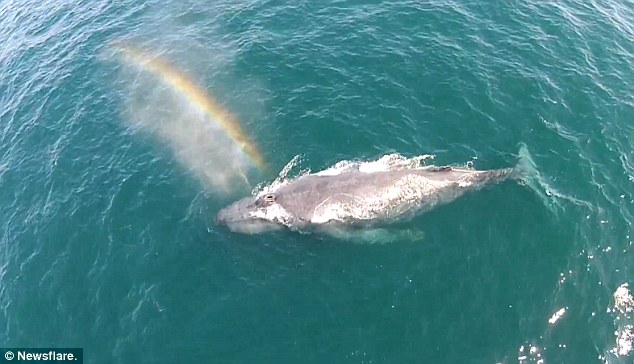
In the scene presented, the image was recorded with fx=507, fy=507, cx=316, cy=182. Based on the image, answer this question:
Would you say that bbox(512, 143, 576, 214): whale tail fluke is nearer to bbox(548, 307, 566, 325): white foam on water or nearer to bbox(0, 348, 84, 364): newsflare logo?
bbox(548, 307, 566, 325): white foam on water

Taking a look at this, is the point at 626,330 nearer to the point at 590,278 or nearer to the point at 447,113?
the point at 590,278

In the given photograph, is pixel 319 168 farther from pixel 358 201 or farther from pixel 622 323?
pixel 622 323

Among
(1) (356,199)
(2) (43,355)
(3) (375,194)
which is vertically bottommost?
(2) (43,355)

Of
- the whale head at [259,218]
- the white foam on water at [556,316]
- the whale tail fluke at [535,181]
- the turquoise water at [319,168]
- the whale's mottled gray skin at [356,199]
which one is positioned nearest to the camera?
the white foam on water at [556,316]

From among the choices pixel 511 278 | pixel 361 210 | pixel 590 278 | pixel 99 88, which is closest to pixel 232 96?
pixel 99 88

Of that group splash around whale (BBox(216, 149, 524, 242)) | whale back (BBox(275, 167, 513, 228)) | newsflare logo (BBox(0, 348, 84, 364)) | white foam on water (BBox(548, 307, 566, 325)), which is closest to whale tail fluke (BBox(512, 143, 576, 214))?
splash around whale (BBox(216, 149, 524, 242))

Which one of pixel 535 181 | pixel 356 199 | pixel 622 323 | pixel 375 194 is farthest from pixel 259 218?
pixel 622 323

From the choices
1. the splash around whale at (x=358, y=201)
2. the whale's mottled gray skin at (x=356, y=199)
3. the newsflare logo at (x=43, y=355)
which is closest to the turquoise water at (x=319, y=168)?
the newsflare logo at (x=43, y=355)

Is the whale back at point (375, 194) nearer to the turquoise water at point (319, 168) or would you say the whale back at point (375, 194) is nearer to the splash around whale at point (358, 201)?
the splash around whale at point (358, 201)
